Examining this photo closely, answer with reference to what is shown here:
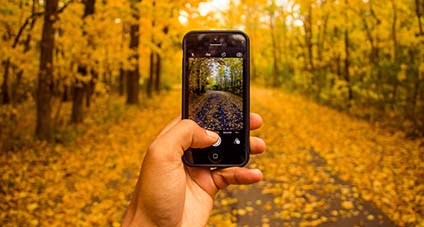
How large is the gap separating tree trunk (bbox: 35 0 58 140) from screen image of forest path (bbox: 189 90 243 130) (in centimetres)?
867

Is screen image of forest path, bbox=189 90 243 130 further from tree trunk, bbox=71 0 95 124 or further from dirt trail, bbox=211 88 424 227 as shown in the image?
tree trunk, bbox=71 0 95 124

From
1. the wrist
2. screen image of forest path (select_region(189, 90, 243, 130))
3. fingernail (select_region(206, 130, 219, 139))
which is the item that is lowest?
the wrist

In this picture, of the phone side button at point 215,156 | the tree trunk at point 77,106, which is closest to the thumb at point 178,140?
the phone side button at point 215,156

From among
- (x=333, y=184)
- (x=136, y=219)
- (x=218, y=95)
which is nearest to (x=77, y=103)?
(x=333, y=184)

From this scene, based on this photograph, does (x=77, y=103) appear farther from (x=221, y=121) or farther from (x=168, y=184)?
(x=168, y=184)

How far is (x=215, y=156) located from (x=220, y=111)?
0.31 metres

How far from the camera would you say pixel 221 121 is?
114 inches

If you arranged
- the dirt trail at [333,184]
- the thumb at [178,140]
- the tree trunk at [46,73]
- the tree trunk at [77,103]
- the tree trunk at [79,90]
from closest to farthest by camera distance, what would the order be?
the thumb at [178,140], the dirt trail at [333,184], the tree trunk at [46,73], the tree trunk at [79,90], the tree trunk at [77,103]

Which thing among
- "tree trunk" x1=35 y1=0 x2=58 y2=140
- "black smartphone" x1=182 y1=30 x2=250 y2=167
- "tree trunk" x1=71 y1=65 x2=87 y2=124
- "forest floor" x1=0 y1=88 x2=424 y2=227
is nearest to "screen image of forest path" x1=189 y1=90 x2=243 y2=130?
"black smartphone" x1=182 y1=30 x2=250 y2=167

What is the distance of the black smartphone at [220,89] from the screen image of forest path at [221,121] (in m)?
0.02

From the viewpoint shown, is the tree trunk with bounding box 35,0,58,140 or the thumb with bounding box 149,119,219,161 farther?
the tree trunk with bounding box 35,0,58,140

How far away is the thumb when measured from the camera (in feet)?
7.64

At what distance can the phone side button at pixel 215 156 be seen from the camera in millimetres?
2785

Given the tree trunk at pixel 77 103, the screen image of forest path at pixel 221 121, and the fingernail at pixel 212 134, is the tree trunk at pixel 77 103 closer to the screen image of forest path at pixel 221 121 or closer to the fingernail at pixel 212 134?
the screen image of forest path at pixel 221 121
